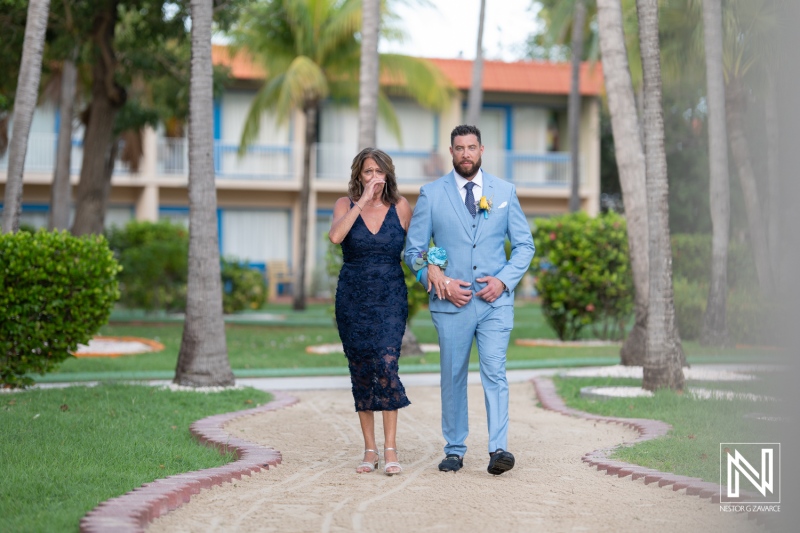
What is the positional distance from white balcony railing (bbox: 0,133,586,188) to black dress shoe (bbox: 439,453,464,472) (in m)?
25.5

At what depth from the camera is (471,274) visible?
6992 millimetres

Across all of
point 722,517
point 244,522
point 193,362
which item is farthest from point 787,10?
point 193,362

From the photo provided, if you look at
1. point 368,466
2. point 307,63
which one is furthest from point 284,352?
point 307,63

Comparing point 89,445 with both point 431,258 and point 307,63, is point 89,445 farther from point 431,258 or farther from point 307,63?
point 307,63

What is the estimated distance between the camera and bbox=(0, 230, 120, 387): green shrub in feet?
34.9

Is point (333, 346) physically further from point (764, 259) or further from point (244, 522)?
point (244, 522)

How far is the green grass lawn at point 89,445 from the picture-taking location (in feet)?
18.8

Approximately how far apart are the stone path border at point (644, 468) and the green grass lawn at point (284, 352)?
1.35m

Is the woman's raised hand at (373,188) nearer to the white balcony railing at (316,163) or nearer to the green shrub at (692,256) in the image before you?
the green shrub at (692,256)

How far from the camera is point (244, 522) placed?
5.58 m

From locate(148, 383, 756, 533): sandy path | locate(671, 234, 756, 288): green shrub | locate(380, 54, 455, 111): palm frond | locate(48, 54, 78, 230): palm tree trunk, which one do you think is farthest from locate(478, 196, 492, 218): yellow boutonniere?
locate(380, 54, 455, 111): palm frond

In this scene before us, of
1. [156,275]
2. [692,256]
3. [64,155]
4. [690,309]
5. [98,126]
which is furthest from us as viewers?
[156,275]

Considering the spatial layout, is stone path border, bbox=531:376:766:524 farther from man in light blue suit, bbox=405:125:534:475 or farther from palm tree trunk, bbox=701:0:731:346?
palm tree trunk, bbox=701:0:731:346

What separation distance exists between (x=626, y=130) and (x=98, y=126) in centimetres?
1059
